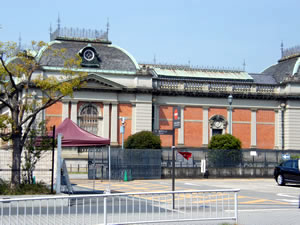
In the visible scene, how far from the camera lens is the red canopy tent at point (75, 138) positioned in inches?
848

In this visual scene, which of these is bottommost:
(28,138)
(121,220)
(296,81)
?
(121,220)

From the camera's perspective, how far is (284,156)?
39.4 meters

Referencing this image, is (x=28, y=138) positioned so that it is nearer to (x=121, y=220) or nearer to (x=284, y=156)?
(x=121, y=220)

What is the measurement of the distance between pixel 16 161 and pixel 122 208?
25.0 feet

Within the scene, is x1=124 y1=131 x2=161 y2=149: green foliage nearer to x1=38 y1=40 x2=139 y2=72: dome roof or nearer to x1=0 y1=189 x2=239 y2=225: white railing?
x1=38 y1=40 x2=139 y2=72: dome roof

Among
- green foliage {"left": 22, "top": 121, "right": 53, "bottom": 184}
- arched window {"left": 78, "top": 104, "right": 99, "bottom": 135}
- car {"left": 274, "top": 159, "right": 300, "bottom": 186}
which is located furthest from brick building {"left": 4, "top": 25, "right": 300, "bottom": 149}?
green foliage {"left": 22, "top": 121, "right": 53, "bottom": 184}

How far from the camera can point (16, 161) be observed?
18078 mm

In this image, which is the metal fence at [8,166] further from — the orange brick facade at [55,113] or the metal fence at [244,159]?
the orange brick facade at [55,113]

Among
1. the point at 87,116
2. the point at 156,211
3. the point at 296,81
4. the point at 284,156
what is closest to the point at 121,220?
the point at 156,211

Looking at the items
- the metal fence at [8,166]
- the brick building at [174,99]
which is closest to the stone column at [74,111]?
the brick building at [174,99]

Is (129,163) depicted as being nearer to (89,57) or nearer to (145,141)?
(145,141)

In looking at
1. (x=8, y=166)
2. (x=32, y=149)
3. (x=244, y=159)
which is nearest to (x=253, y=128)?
(x=244, y=159)

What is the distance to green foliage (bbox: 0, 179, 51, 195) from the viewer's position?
17.4 meters

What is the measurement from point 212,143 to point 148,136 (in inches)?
240
